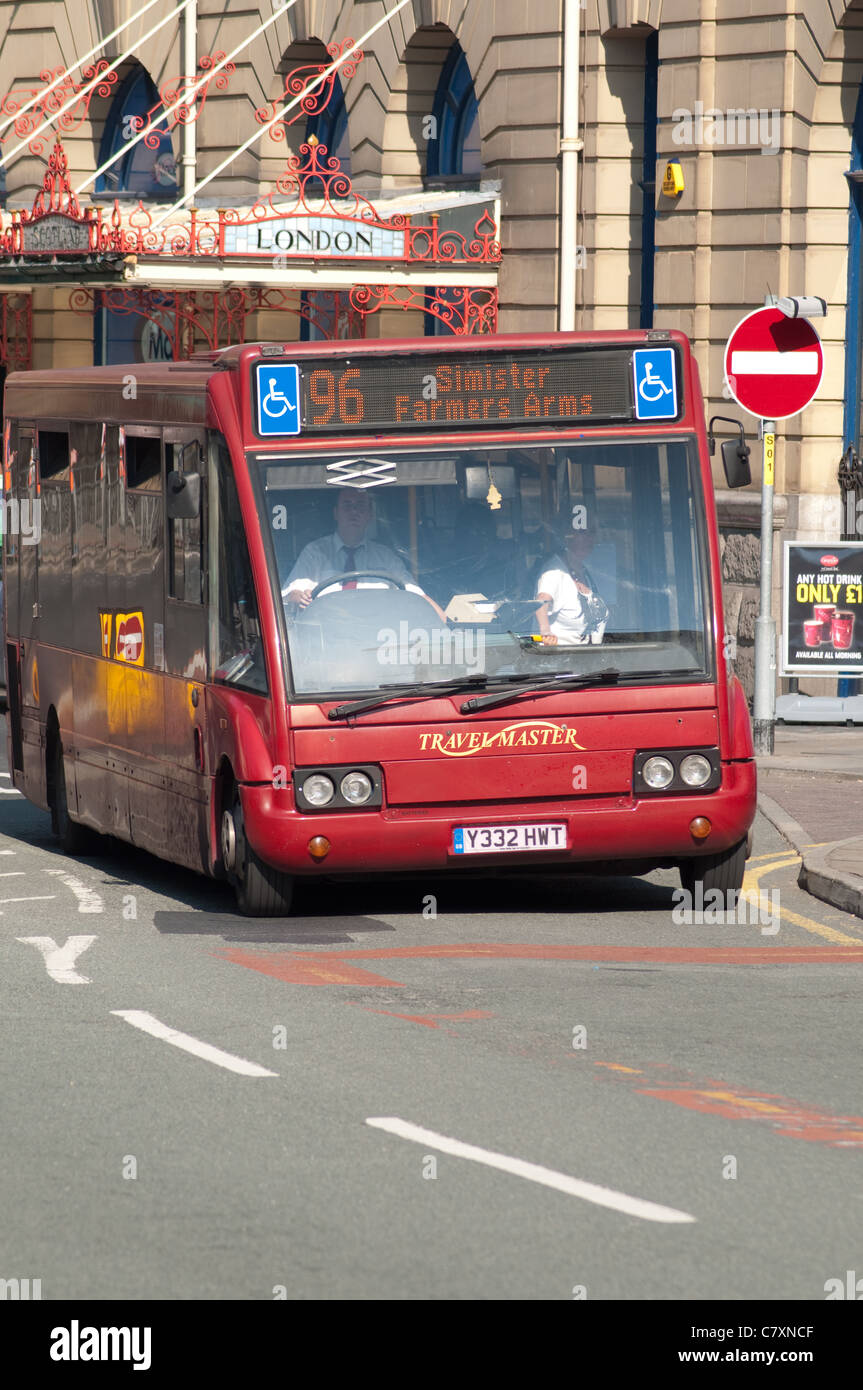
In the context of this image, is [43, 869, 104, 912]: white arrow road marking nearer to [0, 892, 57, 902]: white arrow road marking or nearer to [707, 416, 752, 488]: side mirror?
[0, 892, 57, 902]: white arrow road marking

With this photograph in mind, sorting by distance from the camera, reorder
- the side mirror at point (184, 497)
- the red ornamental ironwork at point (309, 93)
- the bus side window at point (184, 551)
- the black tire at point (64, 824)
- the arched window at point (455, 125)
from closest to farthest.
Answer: the side mirror at point (184, 497), the bus side window at point (184, 551), the black tire at point (64, 824), the arched window at point (455, 125), the red ornamental ironwork at point (309, 93)

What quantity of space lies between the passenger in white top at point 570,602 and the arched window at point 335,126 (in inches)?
718

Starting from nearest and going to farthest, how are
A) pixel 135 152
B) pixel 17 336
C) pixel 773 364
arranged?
pixel 773 364 < pixel 135 152 < pixel 17 336

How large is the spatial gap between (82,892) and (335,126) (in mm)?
18331

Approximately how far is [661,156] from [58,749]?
11039 mm

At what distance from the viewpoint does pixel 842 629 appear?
20.0 meters

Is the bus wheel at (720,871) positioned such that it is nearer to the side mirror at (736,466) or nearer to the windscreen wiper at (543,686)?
the windscreen wiper at (543,686)

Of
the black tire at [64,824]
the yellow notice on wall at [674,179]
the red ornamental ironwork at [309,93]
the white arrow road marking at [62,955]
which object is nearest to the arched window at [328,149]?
the red ornamental ironwork at [309,93]

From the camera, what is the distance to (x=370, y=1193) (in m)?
6.20

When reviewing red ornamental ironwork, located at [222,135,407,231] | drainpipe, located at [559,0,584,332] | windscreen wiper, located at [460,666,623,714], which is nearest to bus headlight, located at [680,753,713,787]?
windscreen wiper, located at [460,666,623,714]

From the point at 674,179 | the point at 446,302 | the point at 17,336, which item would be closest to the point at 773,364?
the point at 674,179

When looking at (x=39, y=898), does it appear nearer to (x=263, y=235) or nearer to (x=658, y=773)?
(x=658, y=773)

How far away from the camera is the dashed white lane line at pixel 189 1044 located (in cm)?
780

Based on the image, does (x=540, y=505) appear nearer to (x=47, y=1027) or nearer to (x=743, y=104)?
(x=47, y=1027)
